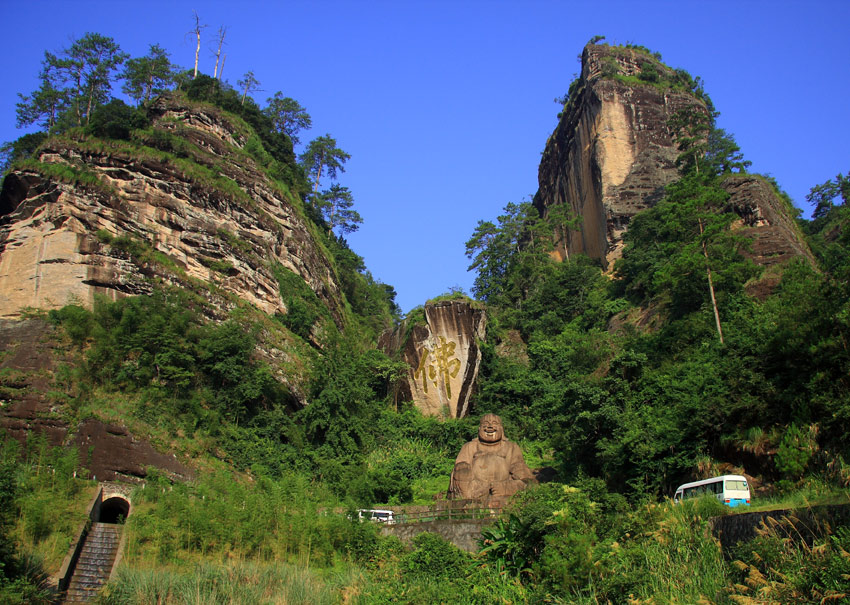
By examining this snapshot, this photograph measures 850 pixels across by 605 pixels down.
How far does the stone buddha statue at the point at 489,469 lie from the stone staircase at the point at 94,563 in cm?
725

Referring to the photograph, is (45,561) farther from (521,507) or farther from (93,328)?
(93,328)

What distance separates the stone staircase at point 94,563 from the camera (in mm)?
11633

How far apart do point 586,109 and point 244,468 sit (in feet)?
98.0

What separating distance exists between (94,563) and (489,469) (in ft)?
27.7

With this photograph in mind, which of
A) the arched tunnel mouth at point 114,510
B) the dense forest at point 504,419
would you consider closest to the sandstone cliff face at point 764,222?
the dense forest at point 504,419

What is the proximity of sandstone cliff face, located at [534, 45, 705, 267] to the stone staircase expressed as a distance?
89.6ft

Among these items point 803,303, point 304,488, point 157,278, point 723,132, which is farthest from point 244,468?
point 723,132

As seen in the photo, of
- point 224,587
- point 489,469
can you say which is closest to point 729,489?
point 489,469

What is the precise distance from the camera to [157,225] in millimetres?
25047

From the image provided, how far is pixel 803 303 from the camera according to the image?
14.0 metres

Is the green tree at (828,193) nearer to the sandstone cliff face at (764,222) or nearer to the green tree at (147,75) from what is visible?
the sandstone cliff face at (764,222)

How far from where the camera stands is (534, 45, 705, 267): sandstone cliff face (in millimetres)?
35188

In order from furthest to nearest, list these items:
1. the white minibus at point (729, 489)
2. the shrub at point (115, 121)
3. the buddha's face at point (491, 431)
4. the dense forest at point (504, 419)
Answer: the shrub at point (115, 121) < the buddha's face at point (491, 431) < the white minibus at point (729, 489) < the dense forest at point (504, 419)

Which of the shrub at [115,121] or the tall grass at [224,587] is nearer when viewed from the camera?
the tall grass at [224,587]
